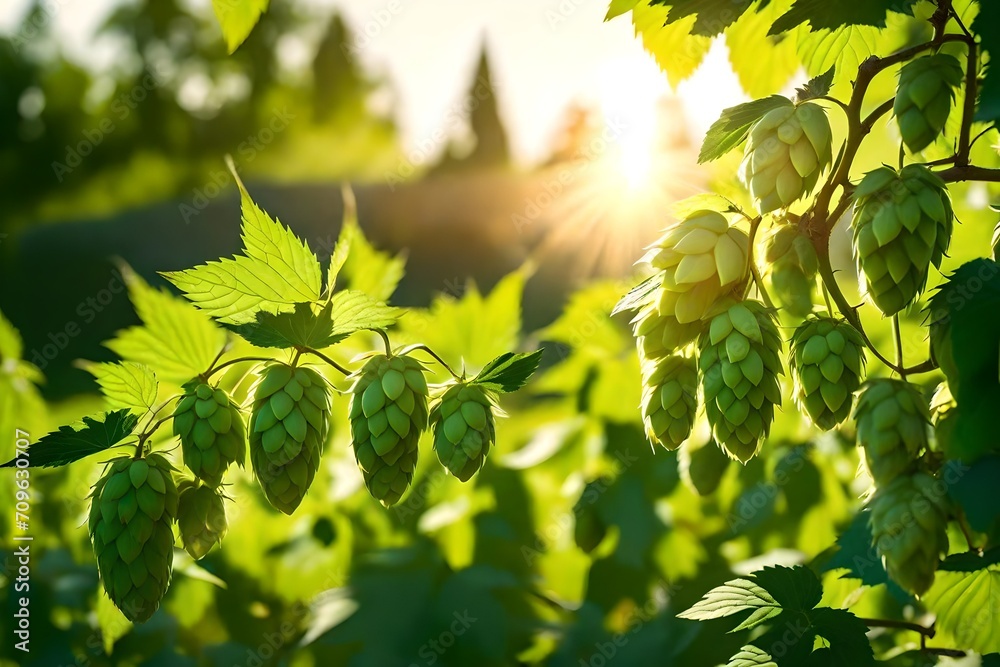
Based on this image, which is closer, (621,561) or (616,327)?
(621,561)

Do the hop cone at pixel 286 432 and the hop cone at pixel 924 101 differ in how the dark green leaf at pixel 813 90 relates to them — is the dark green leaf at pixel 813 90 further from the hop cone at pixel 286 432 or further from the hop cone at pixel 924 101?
the hop cone at pixel 286 432

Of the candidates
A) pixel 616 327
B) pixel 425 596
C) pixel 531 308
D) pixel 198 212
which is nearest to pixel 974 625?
pixel 425 596

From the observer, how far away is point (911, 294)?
2.11 ft

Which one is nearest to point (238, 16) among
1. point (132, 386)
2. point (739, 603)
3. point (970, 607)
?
point (132, 386)

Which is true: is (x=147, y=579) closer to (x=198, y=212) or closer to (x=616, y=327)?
(x=616, y=327)

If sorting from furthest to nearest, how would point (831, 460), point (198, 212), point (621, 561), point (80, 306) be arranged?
point (198, 212), point (80, 306), point (831, 460), point (621, 561)

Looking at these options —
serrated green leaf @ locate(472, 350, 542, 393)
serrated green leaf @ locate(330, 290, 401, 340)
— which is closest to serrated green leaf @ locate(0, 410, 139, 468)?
serrated green leaf @ locate(330, 290, 401, 340)

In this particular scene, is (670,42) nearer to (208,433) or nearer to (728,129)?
(728,129)

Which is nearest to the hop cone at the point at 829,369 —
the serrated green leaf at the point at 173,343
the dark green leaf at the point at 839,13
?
the dark green leaf at the point at 839,13

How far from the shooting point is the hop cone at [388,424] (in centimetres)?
68

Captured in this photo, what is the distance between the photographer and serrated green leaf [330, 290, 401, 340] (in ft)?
2.44

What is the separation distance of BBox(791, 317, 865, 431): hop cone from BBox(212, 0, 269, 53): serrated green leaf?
0.54m

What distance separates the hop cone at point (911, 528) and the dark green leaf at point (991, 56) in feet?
1.02

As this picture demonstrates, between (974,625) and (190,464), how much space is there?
2.76 feet
